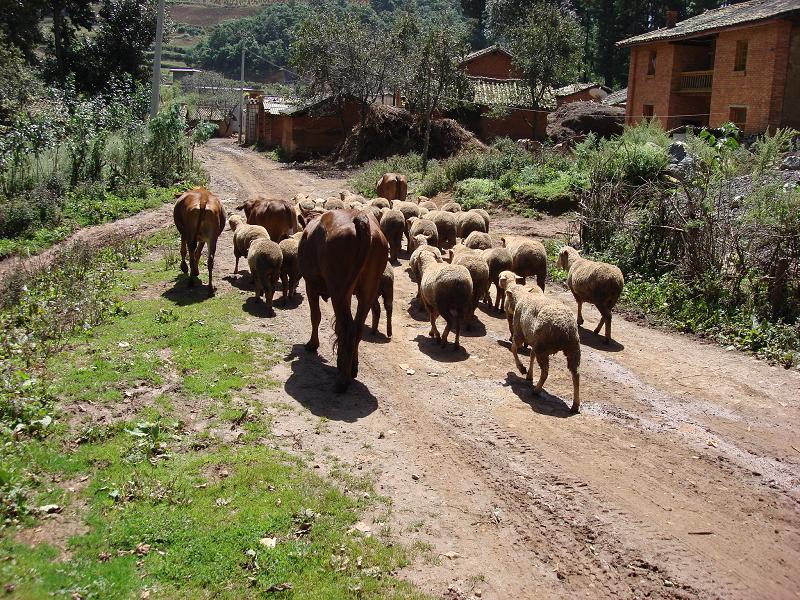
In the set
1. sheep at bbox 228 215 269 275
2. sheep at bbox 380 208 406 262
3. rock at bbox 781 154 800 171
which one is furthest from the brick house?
sheep at bbox 228 215 269 275

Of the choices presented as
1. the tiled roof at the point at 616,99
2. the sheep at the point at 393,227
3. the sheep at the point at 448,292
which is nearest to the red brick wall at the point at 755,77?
the tiled roof at the point at 616,99

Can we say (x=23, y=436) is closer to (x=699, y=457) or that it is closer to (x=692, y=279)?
(x=699, y=457)

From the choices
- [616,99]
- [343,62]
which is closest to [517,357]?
[343,62]

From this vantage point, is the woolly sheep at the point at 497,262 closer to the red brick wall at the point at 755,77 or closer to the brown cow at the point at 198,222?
the brown cow at the point at 198,222

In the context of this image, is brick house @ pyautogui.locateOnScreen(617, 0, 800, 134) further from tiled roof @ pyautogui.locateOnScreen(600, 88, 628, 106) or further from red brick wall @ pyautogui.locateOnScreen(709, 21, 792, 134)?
tiled roof @ pyautogui.locateOnScreen(600, 88, 628, 106)

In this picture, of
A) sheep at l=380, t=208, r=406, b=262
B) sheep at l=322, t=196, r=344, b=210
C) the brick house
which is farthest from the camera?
the brick house

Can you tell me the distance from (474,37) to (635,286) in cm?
7106

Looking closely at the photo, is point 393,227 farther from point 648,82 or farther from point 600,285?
point 648,82

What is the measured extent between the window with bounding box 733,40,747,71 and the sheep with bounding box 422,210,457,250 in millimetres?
Result: 20792

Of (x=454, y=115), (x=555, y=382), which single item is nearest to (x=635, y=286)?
(x=555, y=382)

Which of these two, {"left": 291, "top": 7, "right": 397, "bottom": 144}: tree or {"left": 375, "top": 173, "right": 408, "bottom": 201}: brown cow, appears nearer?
{"left": 375, "top": 173, "right": 408, "bottom": 201}: brown cow

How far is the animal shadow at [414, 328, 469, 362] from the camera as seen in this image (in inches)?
430

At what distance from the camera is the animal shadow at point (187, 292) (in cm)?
1312

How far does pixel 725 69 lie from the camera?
105 ft
